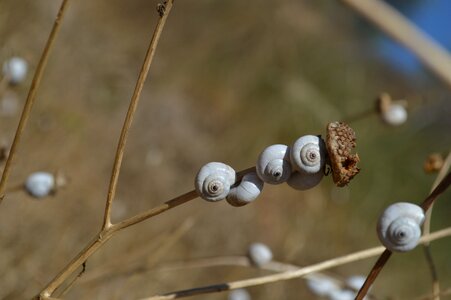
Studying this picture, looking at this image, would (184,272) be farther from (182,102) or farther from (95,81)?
(182,102)

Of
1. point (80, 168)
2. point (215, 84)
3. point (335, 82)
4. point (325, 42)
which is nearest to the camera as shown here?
point (80, 168)

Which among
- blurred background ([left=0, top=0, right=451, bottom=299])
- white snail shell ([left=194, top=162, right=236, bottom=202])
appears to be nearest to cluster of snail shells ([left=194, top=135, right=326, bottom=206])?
white snail shell ([left=194, top=162, right=236, bottom=202])

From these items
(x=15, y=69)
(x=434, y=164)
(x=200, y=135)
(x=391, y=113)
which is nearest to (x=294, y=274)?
(x=434, y=164)

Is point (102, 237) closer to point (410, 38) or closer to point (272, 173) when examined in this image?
point (272, 173)

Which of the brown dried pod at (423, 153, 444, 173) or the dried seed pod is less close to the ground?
the dried seed pod

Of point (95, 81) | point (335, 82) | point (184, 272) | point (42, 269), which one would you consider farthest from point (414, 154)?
point (42, 269)

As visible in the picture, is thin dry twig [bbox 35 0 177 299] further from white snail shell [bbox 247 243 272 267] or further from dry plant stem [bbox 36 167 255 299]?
white snail shell [bbox 247 243 272 267]
